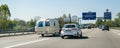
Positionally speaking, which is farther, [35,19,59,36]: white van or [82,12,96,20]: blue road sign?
[82,12,96,20]: blue road sign

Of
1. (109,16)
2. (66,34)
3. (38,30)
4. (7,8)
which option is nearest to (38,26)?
(38,30)

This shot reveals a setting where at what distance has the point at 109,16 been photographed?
3659 inches

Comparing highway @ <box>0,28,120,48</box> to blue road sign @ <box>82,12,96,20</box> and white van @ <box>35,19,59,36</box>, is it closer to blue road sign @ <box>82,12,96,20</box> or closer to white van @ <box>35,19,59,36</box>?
white van @ <box>35,19,59,36</box>

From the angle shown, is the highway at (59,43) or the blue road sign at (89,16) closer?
the highway at (59,43)

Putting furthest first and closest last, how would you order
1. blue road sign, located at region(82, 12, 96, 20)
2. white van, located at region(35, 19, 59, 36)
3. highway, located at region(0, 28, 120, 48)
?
1. blue road sign, located at region(82, 12, 96, 20)
2. white van, located at region(35, 19, 59, 36)
3. highway, located at region(0, 28, 120, 48)

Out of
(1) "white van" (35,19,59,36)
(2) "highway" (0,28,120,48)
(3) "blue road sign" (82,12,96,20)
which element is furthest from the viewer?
(3) "blue road sign" (82,12,96,20)

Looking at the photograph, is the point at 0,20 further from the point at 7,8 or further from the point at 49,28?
the point at 49,28

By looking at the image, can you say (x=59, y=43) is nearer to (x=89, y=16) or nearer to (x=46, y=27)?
(x=46, y=27)

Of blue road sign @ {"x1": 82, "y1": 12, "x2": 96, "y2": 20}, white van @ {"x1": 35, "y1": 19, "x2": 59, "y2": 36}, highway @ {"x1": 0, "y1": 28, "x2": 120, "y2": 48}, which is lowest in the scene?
highway @ {"x1": 0, "y1": 28, "x2": 120, "y2": 48}

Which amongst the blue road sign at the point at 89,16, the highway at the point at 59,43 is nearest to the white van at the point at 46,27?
the highway at the point at 59,43

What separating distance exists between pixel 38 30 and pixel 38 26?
1.85 feet

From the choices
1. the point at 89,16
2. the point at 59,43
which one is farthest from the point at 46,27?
the point at 89,16

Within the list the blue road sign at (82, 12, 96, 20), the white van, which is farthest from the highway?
the blue road sign at (82, 12, 96, 20)

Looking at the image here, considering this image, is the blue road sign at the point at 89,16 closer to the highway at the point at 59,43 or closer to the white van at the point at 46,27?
the white van at the point at 46,27
